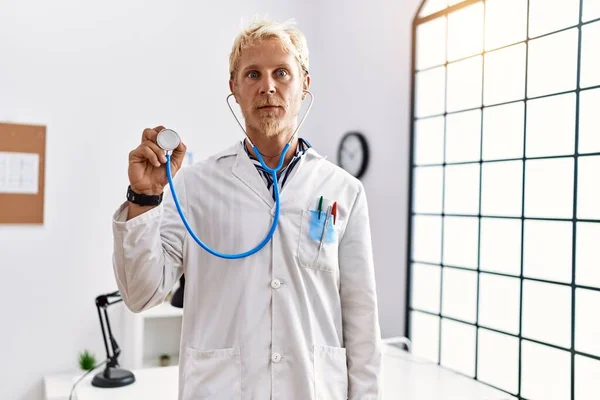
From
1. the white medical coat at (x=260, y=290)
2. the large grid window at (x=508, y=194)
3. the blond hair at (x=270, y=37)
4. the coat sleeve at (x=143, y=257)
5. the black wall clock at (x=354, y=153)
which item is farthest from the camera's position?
the black wall clock at (x=354, y=153)

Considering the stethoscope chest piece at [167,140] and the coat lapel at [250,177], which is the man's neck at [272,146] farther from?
the stethoscope chest piece at [167,140]

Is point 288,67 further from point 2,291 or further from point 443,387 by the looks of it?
point 2,291

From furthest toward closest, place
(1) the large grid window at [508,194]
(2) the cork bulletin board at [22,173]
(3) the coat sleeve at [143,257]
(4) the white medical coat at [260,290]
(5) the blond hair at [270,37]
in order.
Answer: (2) the cork bulletin board at [22,173] < (1) the large grid window at [508,194] < (5) the blond hair at [270,37] < (4) the white medical coat at [260,290] < (3) the coat sleeve at [143,257]

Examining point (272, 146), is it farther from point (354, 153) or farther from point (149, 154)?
point (354, 153)

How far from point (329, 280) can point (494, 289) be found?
124 centimetres

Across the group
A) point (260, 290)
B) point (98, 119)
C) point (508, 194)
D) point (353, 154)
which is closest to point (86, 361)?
point (98, 119)

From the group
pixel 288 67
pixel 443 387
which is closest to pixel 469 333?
pixel 443 387

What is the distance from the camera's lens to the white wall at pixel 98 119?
262 centimetres

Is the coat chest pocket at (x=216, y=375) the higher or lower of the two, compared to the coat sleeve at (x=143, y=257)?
lower

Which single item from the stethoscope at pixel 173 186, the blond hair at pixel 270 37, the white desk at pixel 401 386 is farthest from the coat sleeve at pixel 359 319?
the white desk at pixel 401 386

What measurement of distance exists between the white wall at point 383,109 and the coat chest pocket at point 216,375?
5.52 feet

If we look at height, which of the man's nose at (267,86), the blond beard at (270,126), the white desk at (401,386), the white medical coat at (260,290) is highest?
the man's nose at (267,86)

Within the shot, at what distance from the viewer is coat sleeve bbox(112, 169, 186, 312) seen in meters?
1.01

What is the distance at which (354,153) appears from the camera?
9.89 ft
